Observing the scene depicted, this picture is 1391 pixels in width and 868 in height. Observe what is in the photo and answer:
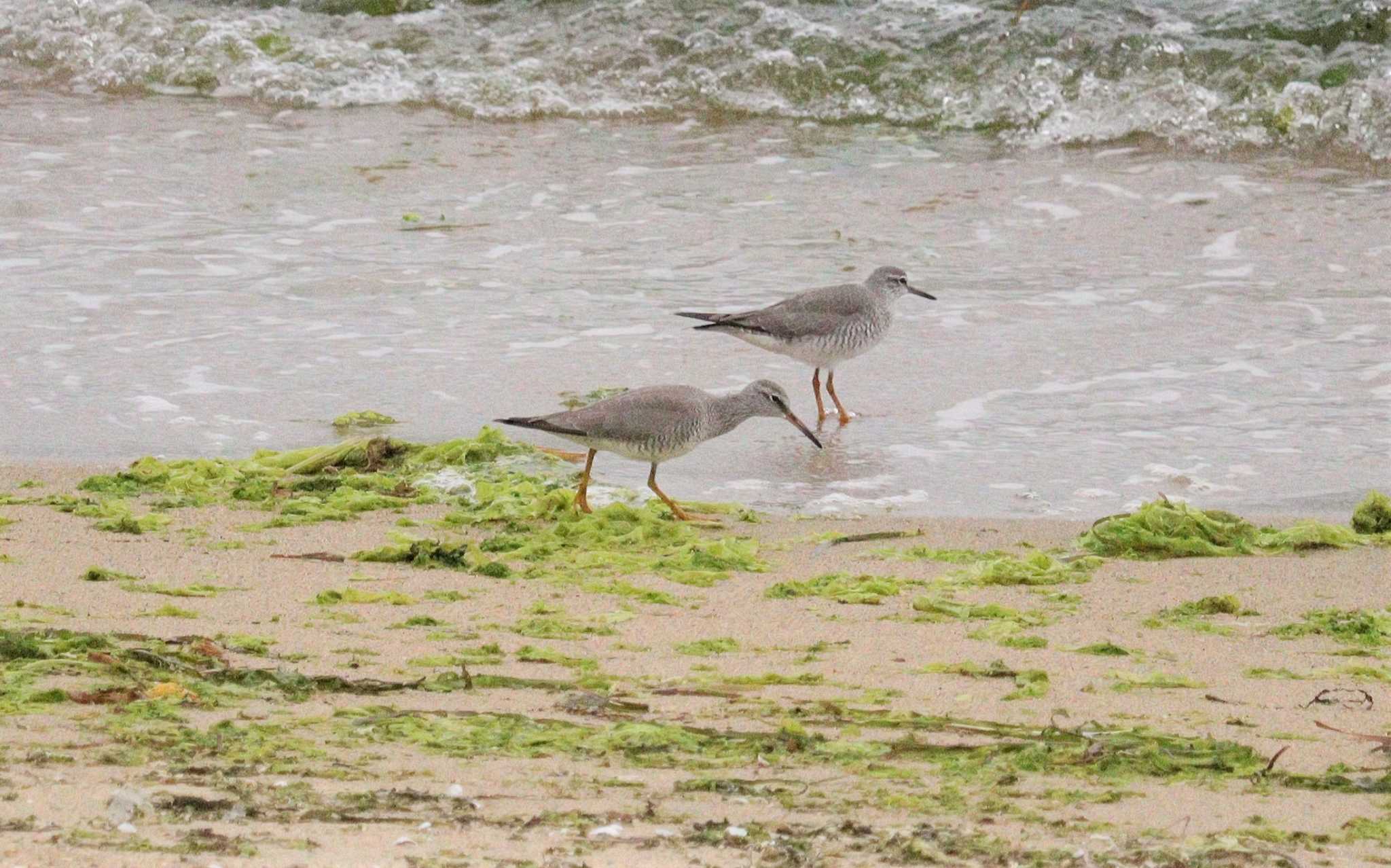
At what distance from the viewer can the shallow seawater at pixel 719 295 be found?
7.34 m

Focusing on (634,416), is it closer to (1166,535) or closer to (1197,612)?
(1166,535)

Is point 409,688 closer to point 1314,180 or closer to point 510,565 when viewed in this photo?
point 510,565

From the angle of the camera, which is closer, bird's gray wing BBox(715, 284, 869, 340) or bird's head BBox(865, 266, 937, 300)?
bird's gray wing BBox(715, 284, 869, 340)

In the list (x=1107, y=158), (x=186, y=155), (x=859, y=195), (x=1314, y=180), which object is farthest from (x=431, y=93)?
(x=1314, y=180)

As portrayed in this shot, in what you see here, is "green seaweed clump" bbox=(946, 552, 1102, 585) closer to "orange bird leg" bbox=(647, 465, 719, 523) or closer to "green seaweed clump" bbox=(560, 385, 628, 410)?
"orange bird leg" bbox=(647, 465, 719, 523)

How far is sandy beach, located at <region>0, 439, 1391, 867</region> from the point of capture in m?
3.04

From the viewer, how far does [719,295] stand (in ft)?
31.5

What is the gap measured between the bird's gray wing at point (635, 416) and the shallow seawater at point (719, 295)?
0.55 metres

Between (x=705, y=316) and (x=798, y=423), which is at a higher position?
(x=705, y=316)

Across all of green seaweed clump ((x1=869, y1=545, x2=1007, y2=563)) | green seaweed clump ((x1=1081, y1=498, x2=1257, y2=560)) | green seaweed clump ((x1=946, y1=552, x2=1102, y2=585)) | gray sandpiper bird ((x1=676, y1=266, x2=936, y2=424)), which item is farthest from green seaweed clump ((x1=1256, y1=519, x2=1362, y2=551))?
gray sandpiper bird ((x1=676, y1=266, x2=936, y2=424))

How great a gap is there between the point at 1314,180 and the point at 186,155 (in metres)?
7.88

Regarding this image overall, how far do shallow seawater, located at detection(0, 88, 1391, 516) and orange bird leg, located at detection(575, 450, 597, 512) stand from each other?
0.39m

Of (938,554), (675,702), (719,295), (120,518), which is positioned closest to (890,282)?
(719,295)

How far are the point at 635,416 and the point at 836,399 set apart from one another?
211 cm
